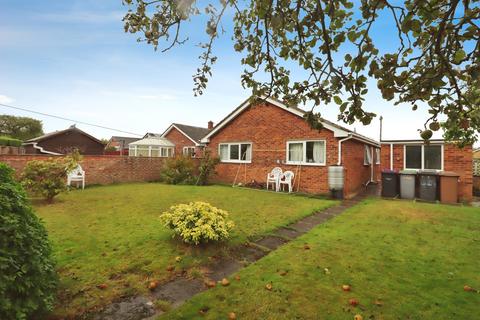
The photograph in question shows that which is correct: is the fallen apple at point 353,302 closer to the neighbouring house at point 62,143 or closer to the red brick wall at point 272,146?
→ the red brick wall at point 272,146

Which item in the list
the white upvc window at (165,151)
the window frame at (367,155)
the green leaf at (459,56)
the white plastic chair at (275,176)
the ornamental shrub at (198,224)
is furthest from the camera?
the white upvc window at (165,151)

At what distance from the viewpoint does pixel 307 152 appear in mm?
13773

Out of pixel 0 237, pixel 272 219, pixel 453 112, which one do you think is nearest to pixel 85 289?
pixel 0 237

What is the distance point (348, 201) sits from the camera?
1155 cm

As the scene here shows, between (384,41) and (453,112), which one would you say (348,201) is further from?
(453,112)

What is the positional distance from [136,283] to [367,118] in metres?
3.65

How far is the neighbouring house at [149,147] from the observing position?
28.8m

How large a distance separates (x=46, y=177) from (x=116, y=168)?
6.18 meters

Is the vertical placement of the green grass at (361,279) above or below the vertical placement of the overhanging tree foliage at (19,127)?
below

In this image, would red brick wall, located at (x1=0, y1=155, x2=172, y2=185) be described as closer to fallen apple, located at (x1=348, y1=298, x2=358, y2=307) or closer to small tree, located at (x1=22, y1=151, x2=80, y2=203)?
small tree, located at (x1=22, y1=151, x2=80, y2=203)

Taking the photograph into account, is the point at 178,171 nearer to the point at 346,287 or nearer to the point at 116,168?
the point at 116,168

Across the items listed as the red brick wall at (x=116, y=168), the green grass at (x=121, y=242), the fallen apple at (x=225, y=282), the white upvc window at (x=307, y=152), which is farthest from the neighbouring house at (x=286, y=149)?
the fallen apple at (x=225, y=282)

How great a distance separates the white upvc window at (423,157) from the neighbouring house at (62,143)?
29624 mm

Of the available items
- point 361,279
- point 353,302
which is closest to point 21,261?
point 353,302
